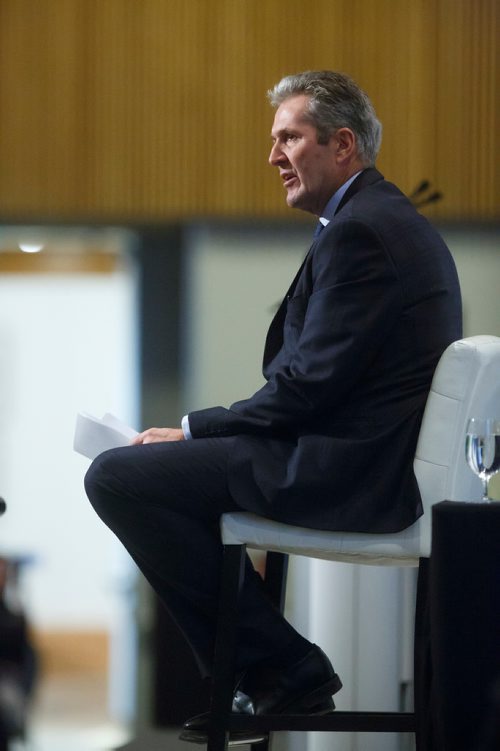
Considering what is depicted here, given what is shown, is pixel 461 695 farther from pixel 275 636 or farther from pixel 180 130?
pixel 180 130

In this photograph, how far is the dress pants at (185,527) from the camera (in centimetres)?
224

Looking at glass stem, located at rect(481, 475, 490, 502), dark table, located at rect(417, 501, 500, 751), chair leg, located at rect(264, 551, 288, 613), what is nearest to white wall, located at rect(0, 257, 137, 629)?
chair leg, located at rect(264, 551, 288, 613)

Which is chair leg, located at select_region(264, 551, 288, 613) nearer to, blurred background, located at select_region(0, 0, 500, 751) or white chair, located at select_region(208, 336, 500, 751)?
white chair, located at select_region(208, 336, 500, 751)

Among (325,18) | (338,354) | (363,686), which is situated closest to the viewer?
(338,354)

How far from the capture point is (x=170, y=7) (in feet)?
19.2

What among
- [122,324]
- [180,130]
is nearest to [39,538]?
[122,324]

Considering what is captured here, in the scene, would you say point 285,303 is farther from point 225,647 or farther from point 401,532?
point 225,647

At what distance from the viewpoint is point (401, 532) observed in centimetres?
220

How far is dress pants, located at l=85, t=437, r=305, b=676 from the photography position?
7.34 feet

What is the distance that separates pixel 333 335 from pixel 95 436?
0.53 metres

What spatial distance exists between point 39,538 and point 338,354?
13.2 feet

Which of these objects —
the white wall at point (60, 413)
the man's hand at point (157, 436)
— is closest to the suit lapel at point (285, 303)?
the man's hand at point (157, 436)

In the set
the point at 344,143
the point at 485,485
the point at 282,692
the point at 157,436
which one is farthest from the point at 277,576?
the point at 344,143

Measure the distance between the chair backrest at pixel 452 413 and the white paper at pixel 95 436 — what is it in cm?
61
